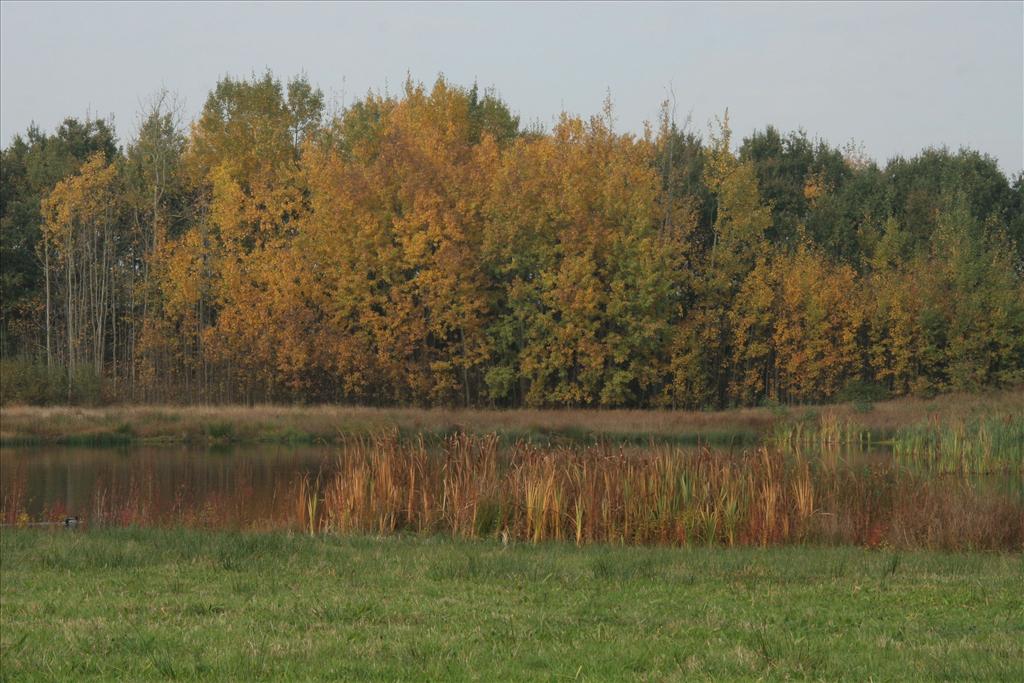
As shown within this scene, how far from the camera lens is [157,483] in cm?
2108

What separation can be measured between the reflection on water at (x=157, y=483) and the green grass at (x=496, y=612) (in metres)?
4.35

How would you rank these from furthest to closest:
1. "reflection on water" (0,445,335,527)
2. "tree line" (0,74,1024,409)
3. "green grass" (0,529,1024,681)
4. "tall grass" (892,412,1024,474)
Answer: "tree line" (0,74,1024,409)
"tall grass" (892,412,1024,474)
"reflection on water" (0,445,335,527)
"green grass" (0,529,1024,681)

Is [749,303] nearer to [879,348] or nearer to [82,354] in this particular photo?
[879,348]

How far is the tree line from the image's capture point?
40.8m

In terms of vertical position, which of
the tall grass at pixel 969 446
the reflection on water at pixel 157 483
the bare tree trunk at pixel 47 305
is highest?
the bare tree trunk at pixel 47 305

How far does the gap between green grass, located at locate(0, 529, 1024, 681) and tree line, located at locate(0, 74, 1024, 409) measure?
2930 cm

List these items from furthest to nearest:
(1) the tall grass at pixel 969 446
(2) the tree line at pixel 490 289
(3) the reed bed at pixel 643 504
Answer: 1. (2) the tree line at pixel 490 289
2. (1) the tall grass at pixel 969 446
3. (3) the reed bed at pixel 643 504

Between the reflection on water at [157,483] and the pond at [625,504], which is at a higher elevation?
the pond at [625,504]

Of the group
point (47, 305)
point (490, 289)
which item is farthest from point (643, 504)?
point (47, 305)

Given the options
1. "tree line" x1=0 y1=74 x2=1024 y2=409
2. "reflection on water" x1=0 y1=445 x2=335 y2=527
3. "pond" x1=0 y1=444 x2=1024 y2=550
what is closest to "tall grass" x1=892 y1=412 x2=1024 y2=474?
"pond" x1=0 y1=444 x2=1024 y2=550

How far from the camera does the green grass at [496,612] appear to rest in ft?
21.5

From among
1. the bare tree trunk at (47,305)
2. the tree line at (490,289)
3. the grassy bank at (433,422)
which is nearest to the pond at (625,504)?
the grassy bank at (433,422)

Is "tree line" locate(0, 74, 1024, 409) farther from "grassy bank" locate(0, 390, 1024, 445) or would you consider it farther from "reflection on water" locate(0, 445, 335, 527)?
"reflection on water" locate(0, 445, 335, 527)

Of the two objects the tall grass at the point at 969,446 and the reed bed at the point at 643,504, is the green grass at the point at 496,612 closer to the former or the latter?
the reed bed at the point at 643,504
